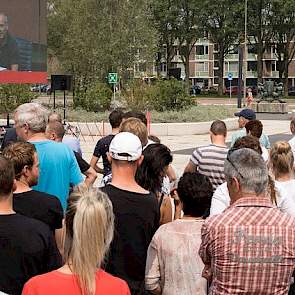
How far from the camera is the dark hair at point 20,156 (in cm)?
400

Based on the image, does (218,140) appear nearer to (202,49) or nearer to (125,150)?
(125,150)

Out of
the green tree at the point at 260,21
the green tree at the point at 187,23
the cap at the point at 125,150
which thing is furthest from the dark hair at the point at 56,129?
the green tree at the point at 187,23

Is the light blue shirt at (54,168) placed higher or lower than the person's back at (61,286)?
higher

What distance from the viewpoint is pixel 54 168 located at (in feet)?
16.8

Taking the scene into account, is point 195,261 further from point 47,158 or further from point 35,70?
point 35,70

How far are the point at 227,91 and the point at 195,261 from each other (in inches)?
3226

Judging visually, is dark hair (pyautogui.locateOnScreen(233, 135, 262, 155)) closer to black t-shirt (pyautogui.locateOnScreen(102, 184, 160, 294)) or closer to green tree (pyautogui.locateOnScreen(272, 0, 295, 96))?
black t-shirt (pyautogui.locateOnScreen(102, 184, 160, 294))

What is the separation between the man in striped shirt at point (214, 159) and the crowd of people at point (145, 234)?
4.78 ft

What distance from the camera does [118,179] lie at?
3.96 meters

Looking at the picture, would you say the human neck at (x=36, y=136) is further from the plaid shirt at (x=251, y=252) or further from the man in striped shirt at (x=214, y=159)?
the plaid shirt at (x=251, y=252)

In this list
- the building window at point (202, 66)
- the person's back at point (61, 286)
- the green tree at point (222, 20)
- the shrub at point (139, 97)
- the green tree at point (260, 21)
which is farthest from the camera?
the building window at point (202, 66)

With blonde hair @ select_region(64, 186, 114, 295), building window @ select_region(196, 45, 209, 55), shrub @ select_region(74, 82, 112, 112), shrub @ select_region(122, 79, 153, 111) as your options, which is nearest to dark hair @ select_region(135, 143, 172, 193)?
blonde hair @ select_region(64, 186, 114, 295)

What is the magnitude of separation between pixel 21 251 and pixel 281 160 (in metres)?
2.67

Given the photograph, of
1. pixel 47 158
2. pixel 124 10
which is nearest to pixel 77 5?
pixel 124 10
